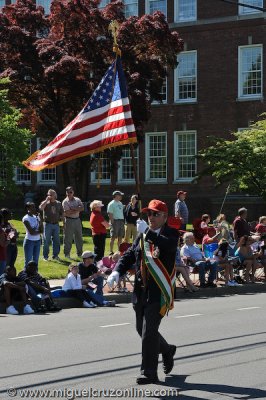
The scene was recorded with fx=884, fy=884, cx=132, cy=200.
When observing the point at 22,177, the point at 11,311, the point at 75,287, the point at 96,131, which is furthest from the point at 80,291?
the point at 22,177

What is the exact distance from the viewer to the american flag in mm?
14227

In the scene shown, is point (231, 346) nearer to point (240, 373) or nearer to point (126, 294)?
point (240, 373)

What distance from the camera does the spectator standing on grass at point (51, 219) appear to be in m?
22.8

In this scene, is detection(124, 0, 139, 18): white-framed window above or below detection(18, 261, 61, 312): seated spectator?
above

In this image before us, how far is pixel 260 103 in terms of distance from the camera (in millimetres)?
42688

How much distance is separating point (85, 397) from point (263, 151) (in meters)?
23.7

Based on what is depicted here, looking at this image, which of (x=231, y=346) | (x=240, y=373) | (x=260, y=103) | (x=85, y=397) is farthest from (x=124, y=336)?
(x=260, y=103)

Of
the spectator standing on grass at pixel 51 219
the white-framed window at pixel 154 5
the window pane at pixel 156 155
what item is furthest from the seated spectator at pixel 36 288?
the white-framed window at pixel 154 5

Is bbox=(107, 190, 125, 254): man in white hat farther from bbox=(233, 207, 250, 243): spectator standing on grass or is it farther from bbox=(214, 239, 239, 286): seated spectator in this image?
bbox=(214, 239, 239, 286): seated spectator

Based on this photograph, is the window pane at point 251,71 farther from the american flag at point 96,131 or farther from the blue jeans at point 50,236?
the american flag at point 96,131

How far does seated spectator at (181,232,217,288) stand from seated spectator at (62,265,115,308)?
148 inches

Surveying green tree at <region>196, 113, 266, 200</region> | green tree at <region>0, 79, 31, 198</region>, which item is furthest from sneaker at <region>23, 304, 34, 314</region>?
green tree at <region>196, 113, 266, 200</region>

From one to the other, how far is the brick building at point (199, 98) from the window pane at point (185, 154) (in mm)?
51

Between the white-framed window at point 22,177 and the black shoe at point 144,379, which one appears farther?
the white-framed window at point 22,177
